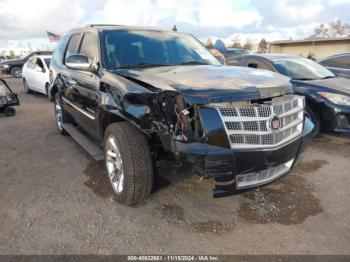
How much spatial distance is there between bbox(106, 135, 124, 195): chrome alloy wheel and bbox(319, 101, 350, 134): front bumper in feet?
11.9

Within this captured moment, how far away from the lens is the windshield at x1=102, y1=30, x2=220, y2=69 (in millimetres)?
3992

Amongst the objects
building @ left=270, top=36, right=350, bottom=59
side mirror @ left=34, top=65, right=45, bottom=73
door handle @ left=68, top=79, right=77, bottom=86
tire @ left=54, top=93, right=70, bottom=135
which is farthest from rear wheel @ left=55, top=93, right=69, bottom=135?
building @ left=270, top=36, right=350, bottom=59

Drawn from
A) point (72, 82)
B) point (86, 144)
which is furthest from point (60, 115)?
point (86, 144)

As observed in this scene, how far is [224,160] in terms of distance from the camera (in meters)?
2.75

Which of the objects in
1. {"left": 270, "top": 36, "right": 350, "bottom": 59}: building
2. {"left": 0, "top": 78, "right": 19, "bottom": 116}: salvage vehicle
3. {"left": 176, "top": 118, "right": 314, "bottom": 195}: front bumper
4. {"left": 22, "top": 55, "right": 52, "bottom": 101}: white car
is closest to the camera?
{"left": 176, "top": 118, "right": 314, "bottom": 195}: front bumper

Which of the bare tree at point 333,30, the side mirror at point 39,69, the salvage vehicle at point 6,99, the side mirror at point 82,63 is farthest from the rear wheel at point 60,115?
the bare tree at point 333,30

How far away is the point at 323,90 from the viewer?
547 cm

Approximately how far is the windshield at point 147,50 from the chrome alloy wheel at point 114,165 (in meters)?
0.94

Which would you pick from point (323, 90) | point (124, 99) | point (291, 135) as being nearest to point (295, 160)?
point (291, 135)

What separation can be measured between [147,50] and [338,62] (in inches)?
246

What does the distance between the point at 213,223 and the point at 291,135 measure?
116 cm

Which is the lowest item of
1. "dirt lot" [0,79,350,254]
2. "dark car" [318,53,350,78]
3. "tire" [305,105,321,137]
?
"dirt lot" [0,79,350,254]

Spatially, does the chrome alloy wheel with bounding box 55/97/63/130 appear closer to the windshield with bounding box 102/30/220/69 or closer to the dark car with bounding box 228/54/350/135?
the windshield with bounding box 102/30/220/69

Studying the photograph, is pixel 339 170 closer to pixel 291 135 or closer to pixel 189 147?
pixel 291 135
